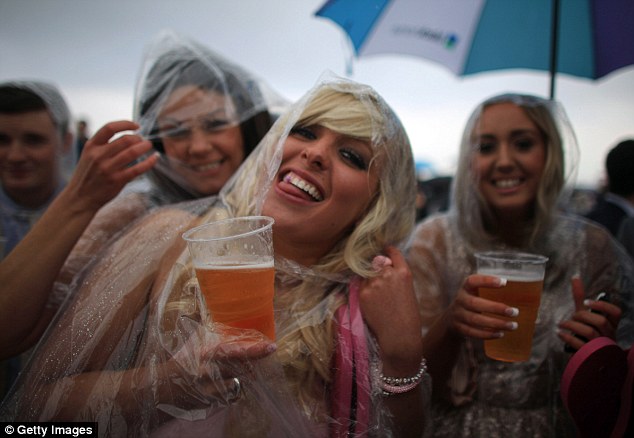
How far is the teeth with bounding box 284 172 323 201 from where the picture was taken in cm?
145

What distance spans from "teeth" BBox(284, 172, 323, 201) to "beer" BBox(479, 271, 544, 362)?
775 mm

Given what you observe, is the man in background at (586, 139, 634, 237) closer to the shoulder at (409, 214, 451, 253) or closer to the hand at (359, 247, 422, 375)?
the shoulder at (409, 214, 451, 253)

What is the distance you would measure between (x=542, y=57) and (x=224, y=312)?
2.98 m

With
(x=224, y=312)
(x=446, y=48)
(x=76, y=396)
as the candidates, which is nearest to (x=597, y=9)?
(x=446, y=48)

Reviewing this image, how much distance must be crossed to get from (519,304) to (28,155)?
2.57 metres

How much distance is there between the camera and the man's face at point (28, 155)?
2.10m

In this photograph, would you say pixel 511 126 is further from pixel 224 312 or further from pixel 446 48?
pixel 224 312

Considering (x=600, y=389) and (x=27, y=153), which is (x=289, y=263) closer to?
(x=600, y=389)

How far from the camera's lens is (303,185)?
1447 mm

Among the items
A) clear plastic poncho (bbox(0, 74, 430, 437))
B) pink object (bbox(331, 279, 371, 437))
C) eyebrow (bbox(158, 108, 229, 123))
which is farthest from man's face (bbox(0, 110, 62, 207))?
pink object (bbox(331, 279, 371, 437))

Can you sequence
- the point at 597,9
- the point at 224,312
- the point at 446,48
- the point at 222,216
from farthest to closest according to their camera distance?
the point at 446,48 < the point at 597,9 < the point at 222,216 < the point at 224,312

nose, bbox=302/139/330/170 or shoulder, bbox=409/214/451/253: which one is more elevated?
nose, bbox=302/139/330/170

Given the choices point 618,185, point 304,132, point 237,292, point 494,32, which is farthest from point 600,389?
point 618,185

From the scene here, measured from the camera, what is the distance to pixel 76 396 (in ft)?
3.74
